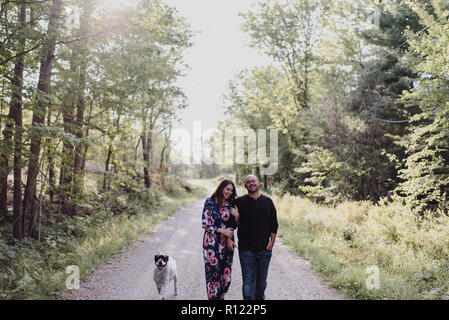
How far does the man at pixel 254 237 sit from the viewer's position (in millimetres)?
4098

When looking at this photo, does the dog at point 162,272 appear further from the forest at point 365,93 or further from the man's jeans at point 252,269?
the forest at point 365,93

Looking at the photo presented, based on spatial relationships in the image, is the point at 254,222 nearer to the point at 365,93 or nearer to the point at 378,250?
the point at 378,250

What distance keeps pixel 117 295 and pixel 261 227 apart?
3063 millimetres

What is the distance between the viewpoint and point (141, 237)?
1022cm

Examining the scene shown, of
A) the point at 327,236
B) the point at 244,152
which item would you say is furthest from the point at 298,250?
Answer: the point at 244,152

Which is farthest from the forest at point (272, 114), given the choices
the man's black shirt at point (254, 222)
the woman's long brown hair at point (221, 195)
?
the woman's long brown hair at point (221, 195)

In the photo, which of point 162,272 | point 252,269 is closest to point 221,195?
point 252,269

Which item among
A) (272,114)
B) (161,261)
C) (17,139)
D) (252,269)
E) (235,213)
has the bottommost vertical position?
(161,261)

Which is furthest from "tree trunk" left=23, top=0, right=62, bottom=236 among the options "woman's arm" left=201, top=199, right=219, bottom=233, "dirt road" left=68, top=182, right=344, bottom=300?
"woman's arm" left=201, top=199, right=219, bottom=233

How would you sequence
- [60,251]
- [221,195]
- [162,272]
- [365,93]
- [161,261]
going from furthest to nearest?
[365,93] → [60,251] → [162,272] → [161,261] → [221,195]

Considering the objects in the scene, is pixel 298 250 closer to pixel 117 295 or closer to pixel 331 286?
pixel 331 286

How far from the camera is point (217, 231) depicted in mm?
4250

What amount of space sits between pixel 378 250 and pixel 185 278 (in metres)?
4.80
